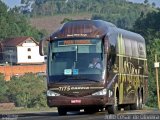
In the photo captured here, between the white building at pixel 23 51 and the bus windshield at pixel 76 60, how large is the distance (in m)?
137

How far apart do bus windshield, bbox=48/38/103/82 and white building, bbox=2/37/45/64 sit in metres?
137

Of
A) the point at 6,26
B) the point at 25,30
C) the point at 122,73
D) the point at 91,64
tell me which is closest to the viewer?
the point at 91,64

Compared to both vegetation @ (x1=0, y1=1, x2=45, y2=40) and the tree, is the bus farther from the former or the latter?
vegetation @ (x1=0, y1=1, x2=45, y2=40)

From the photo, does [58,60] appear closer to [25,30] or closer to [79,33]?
[79,33]

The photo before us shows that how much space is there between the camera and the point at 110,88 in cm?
2803

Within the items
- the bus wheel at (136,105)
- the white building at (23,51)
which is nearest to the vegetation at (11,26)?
the white building at (23,51)

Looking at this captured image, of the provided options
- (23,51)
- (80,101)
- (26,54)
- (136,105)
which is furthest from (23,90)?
(23,51)

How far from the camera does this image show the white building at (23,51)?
16700 centimetres

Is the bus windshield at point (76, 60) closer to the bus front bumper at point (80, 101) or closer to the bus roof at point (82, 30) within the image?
the bus roof at point (82, 30)

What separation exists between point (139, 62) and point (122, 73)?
404cm

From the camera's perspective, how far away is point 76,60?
27625mm

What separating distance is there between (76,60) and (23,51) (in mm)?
143205

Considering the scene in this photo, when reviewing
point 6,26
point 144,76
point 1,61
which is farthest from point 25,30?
point 144,76

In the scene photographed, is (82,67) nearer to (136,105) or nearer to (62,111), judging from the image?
(62,111)
